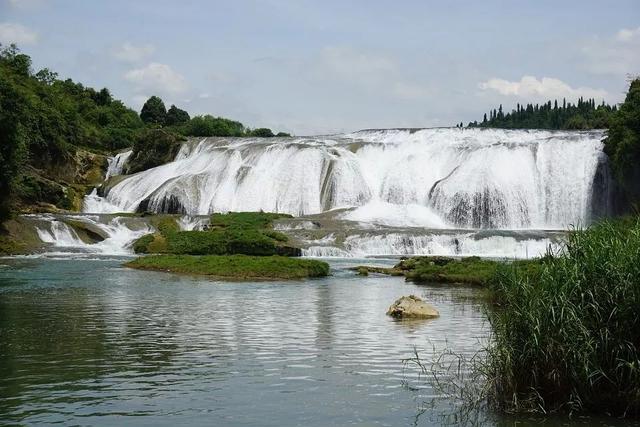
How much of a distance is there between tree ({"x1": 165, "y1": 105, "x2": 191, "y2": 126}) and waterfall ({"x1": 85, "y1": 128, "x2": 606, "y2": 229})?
48.7 m

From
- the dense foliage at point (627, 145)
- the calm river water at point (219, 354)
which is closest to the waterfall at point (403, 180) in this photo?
the dense foliage at point (627, 145)

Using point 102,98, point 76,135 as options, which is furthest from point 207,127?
point 76,135

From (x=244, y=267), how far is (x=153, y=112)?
290 feet

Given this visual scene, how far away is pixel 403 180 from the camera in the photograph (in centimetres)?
6275

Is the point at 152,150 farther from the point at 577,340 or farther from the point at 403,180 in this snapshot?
the point at 577,340

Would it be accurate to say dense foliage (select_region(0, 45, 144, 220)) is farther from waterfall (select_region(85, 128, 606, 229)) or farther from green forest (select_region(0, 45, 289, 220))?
waterfall (select_region(85, 128, 606, 229))

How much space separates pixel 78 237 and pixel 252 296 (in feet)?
81.5

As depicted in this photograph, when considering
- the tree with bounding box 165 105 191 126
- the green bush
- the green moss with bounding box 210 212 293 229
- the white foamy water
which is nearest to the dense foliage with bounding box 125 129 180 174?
the green moss with bounding box 210 212 293 229

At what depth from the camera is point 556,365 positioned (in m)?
10.3

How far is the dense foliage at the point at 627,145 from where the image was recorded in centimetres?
5272

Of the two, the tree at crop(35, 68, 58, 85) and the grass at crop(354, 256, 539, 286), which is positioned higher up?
the tree at crop(35, 68, 58, 85)

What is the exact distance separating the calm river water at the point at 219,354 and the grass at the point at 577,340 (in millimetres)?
702

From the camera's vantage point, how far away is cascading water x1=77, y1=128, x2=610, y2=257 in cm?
5697

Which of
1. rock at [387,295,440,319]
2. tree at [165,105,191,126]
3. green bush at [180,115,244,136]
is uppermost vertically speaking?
tree at [165,105,191,126]
